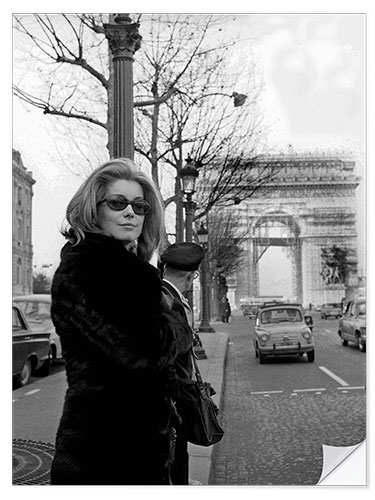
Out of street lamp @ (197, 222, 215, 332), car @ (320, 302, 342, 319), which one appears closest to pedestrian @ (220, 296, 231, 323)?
street lamp @ (197, 222, 215, 332)

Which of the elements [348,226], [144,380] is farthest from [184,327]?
[348,226]

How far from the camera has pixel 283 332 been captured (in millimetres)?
3162

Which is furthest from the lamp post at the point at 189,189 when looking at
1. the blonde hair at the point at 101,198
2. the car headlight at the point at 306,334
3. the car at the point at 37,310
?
the blonde hair at the point at 101,198

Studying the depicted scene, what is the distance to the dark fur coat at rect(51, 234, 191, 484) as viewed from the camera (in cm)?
128

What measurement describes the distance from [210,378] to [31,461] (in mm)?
1515

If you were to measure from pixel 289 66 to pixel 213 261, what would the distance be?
1100 millimetres

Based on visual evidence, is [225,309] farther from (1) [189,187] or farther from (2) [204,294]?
(1) [189,187]

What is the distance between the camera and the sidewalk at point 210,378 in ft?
8.71

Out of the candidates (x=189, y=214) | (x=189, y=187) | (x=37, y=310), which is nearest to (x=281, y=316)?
(x=189, y=214)

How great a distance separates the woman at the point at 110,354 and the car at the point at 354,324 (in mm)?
1538

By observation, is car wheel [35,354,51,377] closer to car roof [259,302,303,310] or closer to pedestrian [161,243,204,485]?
car roof [259,302,303,310]

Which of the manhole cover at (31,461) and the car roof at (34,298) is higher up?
the car roof at (34,298)

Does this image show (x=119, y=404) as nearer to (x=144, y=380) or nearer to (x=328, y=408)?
(x=144, y=380)

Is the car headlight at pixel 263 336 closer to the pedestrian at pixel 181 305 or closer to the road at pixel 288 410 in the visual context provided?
the road at pixel 288 410
